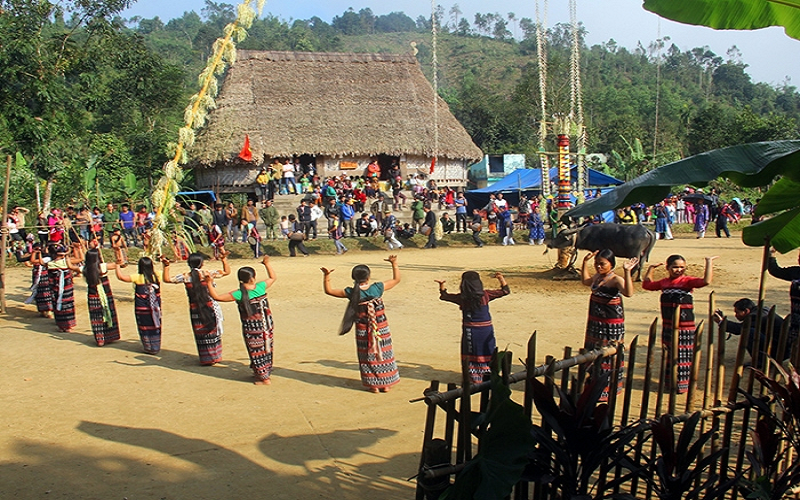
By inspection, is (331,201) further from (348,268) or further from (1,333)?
(1,333)

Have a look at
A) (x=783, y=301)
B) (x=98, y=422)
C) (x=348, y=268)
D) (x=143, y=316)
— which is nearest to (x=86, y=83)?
(x=348, y=268)

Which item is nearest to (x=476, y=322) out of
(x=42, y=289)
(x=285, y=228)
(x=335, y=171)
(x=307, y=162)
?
(x=42, y=289)

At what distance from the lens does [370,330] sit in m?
6.94

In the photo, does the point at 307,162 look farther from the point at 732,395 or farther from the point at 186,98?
the point at 732,395

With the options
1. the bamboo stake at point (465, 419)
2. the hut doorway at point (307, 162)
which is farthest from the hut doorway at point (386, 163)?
the bamboo stake at point (465, 419)

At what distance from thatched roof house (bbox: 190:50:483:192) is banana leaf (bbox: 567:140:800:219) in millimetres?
24858

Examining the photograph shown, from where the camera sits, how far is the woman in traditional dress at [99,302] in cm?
965

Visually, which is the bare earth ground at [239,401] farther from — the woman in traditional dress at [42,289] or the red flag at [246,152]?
the red flag at [246,152]

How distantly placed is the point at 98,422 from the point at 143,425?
463 millimetres

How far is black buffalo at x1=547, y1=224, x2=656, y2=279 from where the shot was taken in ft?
39.8

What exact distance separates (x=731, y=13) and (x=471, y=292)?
333cm

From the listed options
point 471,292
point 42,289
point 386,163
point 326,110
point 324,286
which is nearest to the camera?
point 471,292

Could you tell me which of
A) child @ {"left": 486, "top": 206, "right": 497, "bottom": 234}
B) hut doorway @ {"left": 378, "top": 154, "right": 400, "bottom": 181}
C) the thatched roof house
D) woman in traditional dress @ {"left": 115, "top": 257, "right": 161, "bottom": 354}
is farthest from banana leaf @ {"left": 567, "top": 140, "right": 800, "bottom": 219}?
hut doorway @ {"left": 378, "top": 154, "right": 400, "bottom": 181}

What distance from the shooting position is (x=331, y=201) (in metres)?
22.5
